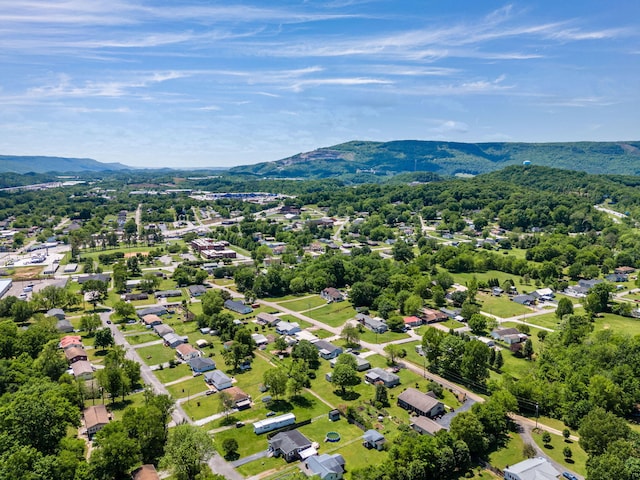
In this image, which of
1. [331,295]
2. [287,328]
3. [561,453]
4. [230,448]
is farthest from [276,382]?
[331,295]

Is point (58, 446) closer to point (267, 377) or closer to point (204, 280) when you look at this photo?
point (267, 377)

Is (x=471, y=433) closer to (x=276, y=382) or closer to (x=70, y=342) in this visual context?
(x=276, y=382)

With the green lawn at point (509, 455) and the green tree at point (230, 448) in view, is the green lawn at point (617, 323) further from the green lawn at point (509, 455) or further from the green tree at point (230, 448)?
the green tree at point (230, 448)

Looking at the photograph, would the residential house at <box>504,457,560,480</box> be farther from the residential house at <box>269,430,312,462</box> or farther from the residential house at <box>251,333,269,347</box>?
the residential house at <box>251,333,269,347</box>

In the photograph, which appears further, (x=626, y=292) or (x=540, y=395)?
(x=626, y=292)

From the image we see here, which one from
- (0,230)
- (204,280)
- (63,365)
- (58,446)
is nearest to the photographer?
(58,446)

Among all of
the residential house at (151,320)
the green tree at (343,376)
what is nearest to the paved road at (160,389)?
the residential house at (151,320)

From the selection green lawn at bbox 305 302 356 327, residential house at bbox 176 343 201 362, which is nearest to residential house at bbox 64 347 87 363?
residential house at bbox 176 343 201 362

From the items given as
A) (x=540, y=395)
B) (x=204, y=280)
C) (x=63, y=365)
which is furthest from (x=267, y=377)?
(x=204, y=280)
